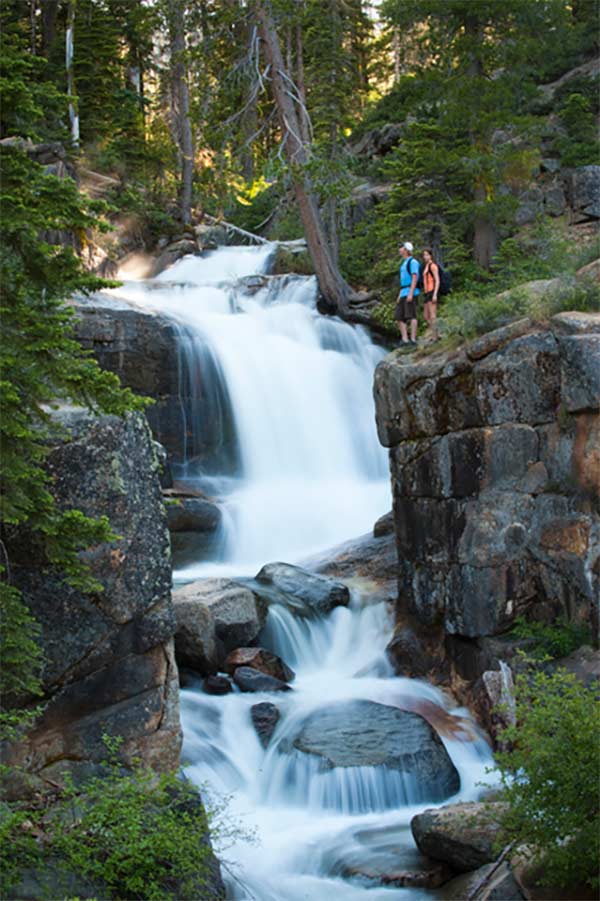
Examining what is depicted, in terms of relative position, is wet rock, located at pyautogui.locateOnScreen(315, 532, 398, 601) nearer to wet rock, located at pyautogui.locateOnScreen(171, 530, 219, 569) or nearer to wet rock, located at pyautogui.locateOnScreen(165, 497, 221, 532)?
wet rock, located at pyautogui.locateOnScreen(171, 530, 219, 569)

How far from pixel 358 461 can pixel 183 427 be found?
10.8 feet

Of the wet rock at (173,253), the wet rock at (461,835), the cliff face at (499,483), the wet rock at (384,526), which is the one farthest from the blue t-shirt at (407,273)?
the wet rock at (173,253)

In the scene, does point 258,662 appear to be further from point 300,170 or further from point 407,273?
point 300,170

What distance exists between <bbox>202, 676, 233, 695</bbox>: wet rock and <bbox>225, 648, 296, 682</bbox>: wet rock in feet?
1.30

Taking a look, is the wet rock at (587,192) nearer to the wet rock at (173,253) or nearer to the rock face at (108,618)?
the wet rock at (173,253)

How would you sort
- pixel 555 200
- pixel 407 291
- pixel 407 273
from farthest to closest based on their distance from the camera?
pixel 555 200 → pixel 407 291 → pixel 407 273

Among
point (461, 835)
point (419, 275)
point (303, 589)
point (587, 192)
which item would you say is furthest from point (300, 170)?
point (461, 835)

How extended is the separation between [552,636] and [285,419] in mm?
8290

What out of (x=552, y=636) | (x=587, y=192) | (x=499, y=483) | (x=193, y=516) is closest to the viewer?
(x=552, y=636)

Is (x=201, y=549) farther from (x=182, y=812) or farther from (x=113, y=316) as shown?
(x=182, y=812)

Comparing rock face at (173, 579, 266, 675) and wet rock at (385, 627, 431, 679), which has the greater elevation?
rock face at (173, 579, 266, 675)

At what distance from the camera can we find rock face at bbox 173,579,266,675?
446 inches

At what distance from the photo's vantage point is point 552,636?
10.9 meters

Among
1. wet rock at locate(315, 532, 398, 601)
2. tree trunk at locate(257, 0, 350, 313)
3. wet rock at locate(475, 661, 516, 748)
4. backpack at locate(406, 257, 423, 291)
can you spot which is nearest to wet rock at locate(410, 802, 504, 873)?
wet rock at locate(475, 661, 516, 748)
